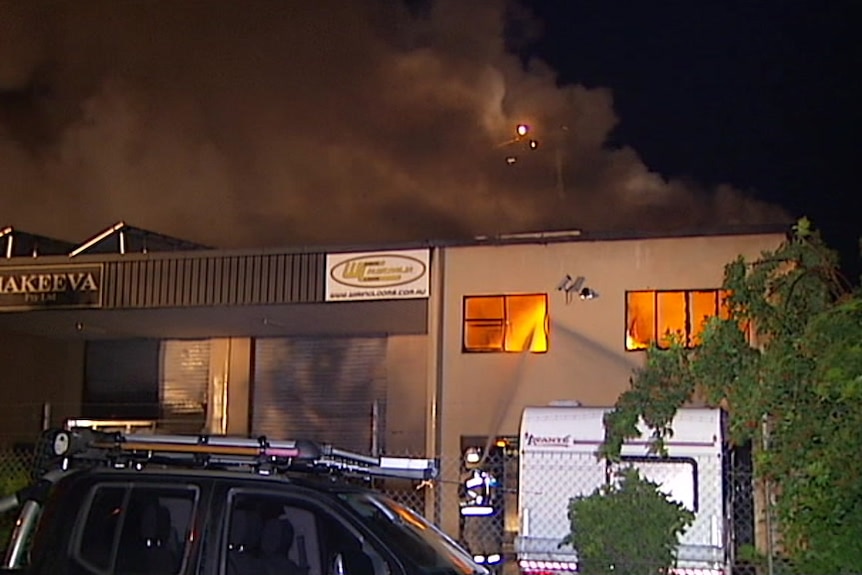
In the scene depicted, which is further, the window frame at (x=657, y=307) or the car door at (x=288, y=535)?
the window frame at (x=657, y=307)

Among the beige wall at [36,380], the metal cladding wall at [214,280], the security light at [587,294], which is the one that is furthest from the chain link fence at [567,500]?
the beige wall at [36,380]

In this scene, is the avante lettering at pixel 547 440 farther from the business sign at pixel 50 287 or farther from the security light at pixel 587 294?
the business sign at pixel 50 287

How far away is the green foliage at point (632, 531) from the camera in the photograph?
823 cm

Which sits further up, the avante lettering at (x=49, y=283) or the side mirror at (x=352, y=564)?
the avante lettering at (x=49, y=283)

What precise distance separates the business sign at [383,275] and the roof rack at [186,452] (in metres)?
15.6

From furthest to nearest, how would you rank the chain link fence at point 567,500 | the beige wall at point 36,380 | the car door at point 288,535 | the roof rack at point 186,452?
the beige wall at point 36,380, the chain link fence at point 567,500, the roof rack at point 186,452, the car door at point 288,535

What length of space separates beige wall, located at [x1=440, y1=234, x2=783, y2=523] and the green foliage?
43.6 feet

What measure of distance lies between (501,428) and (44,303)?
9.33 metres

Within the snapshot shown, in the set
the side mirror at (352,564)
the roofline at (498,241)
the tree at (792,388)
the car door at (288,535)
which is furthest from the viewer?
the roofline at (498,241)

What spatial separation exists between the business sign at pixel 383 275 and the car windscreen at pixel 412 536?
50.9ft

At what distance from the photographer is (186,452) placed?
6750 millimetres

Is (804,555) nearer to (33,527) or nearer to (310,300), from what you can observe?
(33,527)

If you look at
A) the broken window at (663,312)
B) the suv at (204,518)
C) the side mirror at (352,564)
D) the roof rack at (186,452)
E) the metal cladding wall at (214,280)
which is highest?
the metal cladding wall at (214,280)

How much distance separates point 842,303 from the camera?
7.50m
